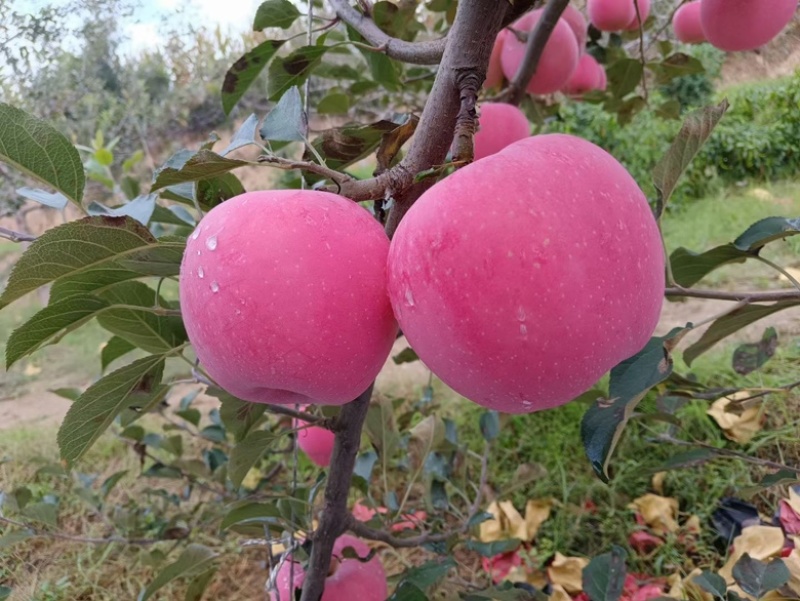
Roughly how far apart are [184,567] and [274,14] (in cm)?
76

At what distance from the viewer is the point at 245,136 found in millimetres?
456

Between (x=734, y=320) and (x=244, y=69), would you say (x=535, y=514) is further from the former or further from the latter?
(x=244, y=69)

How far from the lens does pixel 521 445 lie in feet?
4.44

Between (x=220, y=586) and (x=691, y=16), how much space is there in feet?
4.85

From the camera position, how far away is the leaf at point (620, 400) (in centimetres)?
37

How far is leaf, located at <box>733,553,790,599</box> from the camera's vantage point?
0.63 meters

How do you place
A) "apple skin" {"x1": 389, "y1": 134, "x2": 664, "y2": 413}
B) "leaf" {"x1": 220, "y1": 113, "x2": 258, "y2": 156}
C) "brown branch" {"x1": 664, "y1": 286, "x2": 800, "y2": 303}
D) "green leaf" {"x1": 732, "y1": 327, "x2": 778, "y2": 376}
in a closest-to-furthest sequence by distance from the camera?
"apple skin" {"x1": 389, "y1": 134, "x2": 664, "y2": 413}
"leaf" {"x1": 220, "y1": 113, "x2": 258, "y2": 156}
"brown branch" {"x1": 664, "y1": 286, "x2": 800, "y2": 303}
"green leaf" {"x1": 732, "y1": 327, "x2": 778, "y2": 376}

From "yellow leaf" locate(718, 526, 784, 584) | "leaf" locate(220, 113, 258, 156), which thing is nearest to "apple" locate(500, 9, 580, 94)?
"leaf" locate(220, 113, 258, 156)

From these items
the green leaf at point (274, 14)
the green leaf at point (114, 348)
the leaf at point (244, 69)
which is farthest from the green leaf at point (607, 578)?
the green leaf at point (274, 14)

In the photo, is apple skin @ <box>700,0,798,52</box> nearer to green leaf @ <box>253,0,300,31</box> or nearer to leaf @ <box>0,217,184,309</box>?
green leaf @ <box>253,0,300,31</box>

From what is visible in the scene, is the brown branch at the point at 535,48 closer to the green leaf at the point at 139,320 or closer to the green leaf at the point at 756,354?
the green leaf at the point at 756,354

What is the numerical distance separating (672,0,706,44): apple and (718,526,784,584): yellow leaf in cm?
93

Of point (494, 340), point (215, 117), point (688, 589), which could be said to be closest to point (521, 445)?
point (688, 589)

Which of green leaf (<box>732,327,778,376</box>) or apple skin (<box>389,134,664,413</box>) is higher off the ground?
apple skin (<box>389,134,664,413</box>)
